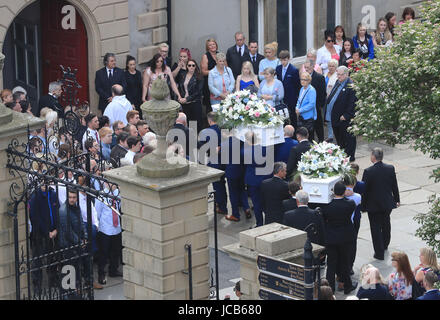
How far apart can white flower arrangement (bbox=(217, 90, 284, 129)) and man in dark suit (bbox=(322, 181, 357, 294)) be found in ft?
9.87

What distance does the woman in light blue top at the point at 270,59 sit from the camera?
71.8ft

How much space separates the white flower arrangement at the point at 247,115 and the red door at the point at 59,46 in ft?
14.4

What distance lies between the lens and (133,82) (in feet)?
67.9

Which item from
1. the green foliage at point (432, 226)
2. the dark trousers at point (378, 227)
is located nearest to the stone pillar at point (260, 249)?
the green foliage at point (432, 226)

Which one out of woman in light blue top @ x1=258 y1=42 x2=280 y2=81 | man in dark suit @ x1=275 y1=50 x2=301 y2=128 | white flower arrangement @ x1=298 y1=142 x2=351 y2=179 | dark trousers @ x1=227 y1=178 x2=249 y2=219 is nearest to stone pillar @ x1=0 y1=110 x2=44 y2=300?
white flower arrangement @ x1=298 y1=142 x2=351 y2=179

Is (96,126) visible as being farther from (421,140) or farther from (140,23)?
(421,140)

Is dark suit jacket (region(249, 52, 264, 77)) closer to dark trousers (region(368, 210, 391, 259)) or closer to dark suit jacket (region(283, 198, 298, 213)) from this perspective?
dark trousers (region(368, 210, 391, 259))

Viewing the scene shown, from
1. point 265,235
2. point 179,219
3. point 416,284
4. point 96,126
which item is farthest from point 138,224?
point 96,126

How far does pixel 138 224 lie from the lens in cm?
1094

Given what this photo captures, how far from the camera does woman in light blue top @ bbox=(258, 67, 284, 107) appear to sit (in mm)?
20281

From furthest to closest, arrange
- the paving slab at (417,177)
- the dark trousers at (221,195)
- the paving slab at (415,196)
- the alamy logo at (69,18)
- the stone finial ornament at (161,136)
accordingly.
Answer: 1. the alamy logo at (69,18)
2. the paving slab at (417,177)
3. the paving slab at (415,196)
4. the dark trousers at (221,195)
5. the stone finial ornament at (161,136)

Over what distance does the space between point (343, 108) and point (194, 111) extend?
2973 mm

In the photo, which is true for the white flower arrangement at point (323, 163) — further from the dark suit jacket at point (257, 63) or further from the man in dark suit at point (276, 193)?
the dark suit jacket at point (257, 63)

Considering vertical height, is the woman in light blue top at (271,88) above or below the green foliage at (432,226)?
above
